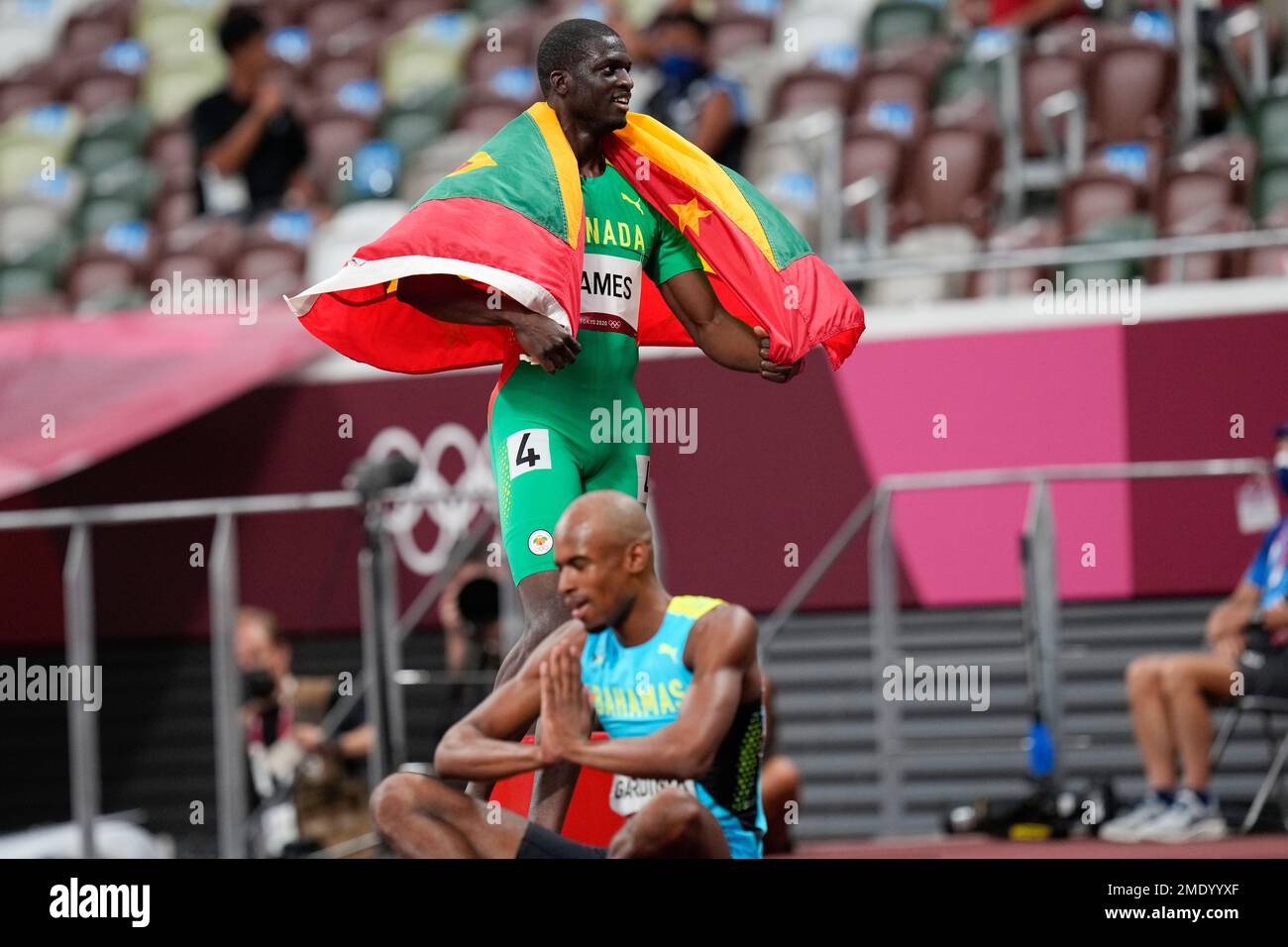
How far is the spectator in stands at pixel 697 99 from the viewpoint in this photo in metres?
11.2

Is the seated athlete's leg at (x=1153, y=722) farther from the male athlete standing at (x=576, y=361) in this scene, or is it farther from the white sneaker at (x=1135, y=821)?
the male athlete standing at (x=576, y=361)

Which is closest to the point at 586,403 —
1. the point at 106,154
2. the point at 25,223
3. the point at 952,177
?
the point at 952,177

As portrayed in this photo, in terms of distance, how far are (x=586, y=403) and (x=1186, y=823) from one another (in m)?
3.96

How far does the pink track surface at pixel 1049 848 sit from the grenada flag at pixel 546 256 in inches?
92.3

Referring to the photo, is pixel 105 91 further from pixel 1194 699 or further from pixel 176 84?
pixel 1194 699

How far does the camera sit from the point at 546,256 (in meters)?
5.21

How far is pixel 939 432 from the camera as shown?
34.4 feet

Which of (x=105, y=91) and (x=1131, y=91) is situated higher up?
(x=105, y=91)

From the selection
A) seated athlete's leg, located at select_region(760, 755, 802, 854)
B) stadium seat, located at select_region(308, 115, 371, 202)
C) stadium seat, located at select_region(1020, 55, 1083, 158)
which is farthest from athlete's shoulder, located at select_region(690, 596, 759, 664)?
stadium seat, located at select_region(308, 115, 371, 202)

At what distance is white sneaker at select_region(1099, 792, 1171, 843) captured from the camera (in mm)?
8445

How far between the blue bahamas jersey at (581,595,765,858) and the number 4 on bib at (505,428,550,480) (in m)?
0.49

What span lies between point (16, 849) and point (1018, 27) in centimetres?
660

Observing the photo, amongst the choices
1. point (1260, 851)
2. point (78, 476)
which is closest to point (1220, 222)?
point (1260, 851)

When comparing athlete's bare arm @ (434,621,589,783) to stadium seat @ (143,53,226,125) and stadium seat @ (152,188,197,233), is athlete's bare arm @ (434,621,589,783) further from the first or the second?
stadium seat @ (143,53,226,125)
